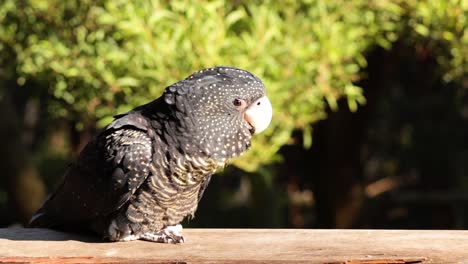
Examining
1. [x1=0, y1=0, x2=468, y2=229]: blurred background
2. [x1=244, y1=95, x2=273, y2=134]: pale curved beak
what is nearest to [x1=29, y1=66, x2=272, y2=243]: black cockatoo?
[x1=244, y1=95, x2=273, y2=134]: pale curved beak

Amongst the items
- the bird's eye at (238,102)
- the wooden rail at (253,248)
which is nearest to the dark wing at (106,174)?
the wooden rail at (253,248)

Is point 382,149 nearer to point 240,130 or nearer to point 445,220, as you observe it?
point 445,220

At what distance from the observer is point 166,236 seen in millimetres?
2273

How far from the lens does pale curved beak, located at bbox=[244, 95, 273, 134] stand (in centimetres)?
219

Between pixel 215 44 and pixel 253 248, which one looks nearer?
pixel 253 248

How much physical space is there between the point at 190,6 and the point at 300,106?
0.70m

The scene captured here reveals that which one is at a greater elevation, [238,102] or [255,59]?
[255,59]

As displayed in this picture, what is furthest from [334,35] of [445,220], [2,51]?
[445,220]

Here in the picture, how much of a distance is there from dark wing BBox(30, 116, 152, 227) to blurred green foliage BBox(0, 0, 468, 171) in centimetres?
76

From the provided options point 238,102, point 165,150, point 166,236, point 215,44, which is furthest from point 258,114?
point 215,44

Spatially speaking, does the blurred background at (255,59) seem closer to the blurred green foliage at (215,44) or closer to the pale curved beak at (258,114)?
the blurred green foliage at (215,44)

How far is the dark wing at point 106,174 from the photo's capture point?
2137 millimetres

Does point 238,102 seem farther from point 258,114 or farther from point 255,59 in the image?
point 255,59

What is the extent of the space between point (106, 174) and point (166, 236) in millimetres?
273
